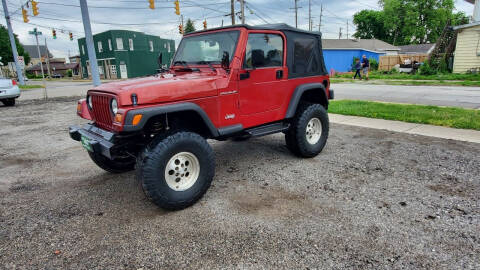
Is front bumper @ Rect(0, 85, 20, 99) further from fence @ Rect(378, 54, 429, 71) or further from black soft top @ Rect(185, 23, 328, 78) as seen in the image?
fence @ Rect(378, 54, 429, 71)

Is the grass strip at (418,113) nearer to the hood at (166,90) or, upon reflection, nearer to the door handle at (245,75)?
the door handle at (245,75)

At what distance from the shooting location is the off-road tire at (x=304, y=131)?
15.7 ft

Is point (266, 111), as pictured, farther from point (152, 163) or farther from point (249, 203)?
point (152, 163)

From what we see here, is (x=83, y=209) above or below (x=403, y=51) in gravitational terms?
below

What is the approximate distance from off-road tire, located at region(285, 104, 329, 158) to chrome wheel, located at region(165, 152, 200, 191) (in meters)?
1.93

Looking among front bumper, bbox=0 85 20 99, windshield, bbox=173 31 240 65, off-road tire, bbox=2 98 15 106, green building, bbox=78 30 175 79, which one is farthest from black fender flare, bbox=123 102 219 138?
green building, bbox=78 30 175 79

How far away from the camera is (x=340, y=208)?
3.39 metres

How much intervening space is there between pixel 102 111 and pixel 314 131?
3.39m

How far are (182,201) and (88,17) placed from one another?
1255 centimetres

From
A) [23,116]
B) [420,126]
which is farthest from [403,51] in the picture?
[23,116]

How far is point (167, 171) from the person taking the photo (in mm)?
3316

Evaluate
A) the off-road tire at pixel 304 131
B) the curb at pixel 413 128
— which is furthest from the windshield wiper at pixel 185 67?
the curb at pixel 413 128

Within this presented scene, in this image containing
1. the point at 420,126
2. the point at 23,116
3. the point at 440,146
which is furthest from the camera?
the point at 23,116

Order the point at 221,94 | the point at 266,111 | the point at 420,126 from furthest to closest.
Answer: the point at 420,126, the point at 266,111, the point at 221,94
